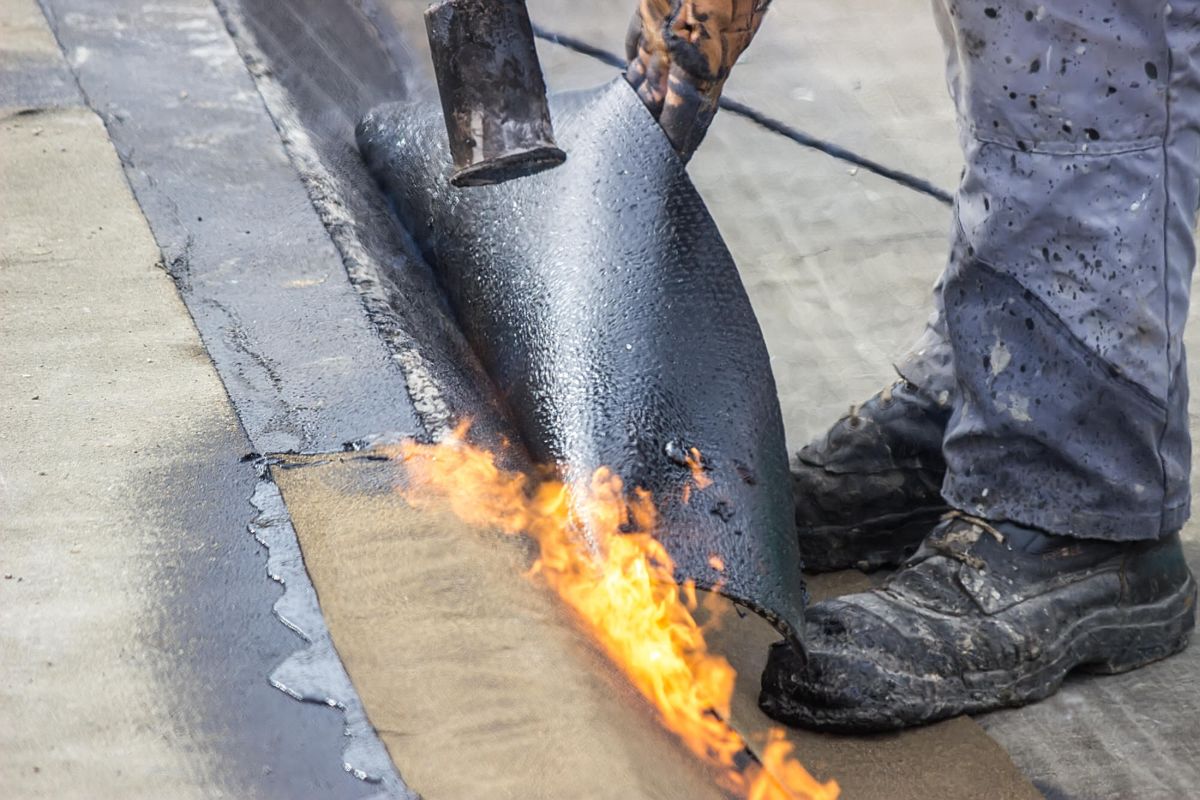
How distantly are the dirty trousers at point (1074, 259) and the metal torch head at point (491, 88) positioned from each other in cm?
57

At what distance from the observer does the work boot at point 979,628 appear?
1.70m

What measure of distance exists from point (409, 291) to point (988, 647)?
1070 mm

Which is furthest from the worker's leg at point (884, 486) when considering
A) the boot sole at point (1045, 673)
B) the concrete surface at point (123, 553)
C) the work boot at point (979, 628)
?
the concrete surface at point (123, 553)

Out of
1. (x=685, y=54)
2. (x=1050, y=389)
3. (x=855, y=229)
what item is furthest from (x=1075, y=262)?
(x=855, y=229)

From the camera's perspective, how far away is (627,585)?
1.62m

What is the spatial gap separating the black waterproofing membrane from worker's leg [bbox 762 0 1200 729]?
242mm

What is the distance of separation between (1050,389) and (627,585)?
2.10 feet

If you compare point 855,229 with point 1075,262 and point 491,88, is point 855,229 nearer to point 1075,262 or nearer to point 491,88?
point 1075,262

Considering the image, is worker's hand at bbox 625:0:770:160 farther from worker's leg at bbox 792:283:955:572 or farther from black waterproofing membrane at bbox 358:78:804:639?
worker's leg at bbox 792:283:955:572

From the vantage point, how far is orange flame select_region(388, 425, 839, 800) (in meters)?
1.56

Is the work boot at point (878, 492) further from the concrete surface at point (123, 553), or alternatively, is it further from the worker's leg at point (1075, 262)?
the concrete surface at point (123, 553)

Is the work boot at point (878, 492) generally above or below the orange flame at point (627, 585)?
below

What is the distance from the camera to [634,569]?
159cm

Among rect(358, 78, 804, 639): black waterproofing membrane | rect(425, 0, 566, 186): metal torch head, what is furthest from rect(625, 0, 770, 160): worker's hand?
rect(425, 0, 566, 186): metal torch head
